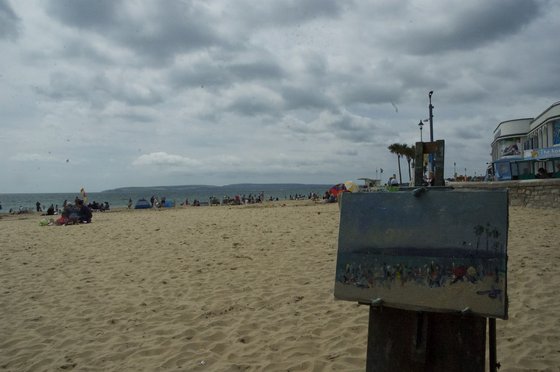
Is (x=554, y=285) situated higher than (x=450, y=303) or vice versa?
(x=450, y=303)

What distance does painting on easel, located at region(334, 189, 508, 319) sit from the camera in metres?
2.21

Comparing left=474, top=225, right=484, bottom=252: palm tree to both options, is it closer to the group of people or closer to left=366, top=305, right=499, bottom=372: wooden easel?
left=366, top=305, right=499, bottom=372: wooden easel

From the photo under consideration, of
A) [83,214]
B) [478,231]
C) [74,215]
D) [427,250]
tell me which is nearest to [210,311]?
[427,250]

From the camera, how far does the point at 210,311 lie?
17.5 feet

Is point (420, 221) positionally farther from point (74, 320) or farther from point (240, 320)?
point (74, 320)

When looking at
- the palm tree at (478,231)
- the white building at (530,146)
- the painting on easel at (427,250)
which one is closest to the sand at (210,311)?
the painting on easel at (427,250)

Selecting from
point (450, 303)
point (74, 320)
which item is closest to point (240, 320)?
point (74, 320)

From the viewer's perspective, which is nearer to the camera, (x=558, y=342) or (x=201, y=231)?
(x=558, y=342)

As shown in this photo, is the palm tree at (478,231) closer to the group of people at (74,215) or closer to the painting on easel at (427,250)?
the painting on easel at (427,250)

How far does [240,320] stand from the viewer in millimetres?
4965

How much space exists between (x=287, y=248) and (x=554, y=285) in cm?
500

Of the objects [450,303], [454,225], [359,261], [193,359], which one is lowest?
[193,359]

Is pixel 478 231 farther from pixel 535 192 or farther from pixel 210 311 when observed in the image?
pixel 535 192

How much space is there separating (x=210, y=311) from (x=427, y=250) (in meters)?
3.66
